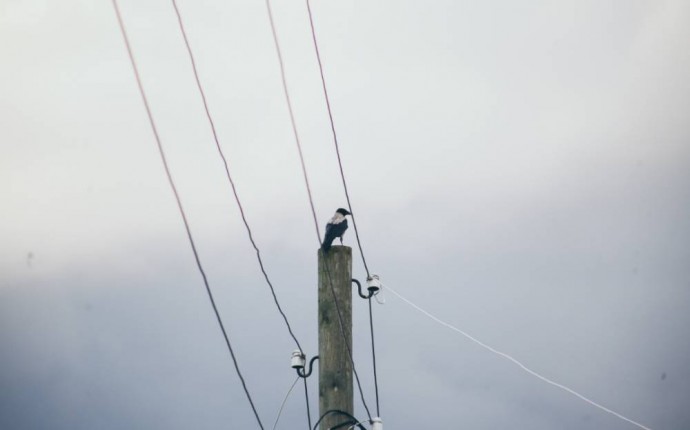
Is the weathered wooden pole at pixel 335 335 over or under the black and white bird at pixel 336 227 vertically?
under

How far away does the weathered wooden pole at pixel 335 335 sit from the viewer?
222 inches

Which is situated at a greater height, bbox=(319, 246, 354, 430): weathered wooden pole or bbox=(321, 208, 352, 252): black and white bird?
bbox=(321, 208, 352, 252): black and white bird

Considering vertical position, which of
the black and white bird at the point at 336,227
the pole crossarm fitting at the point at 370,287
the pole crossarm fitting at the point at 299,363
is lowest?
the pole crossarm fitting at the point at 299,363

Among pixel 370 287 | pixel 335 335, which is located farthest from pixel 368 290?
pixel 335 335

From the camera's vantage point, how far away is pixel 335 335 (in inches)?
227

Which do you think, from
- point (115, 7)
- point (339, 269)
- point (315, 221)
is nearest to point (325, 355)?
point (339, 269)

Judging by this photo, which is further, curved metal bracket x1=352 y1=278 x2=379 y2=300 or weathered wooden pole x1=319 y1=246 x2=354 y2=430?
curved metal bracket x1=352 y1=278 x2=379 y2=300

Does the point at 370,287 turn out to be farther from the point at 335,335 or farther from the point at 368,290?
the point at 335,335

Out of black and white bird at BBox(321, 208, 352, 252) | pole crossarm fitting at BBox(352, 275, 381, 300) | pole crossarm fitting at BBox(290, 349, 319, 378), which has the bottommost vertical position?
pole crossarm fitting at BBox(290, 349, 319, 378)

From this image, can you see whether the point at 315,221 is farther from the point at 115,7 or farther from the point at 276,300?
the point at 115,7

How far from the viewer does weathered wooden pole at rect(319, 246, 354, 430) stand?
565cm

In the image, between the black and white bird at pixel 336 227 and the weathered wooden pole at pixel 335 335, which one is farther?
the black and white bird at pixel 336 227

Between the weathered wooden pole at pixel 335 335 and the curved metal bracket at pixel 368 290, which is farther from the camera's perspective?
the curved metal bracket at pixel 368 290

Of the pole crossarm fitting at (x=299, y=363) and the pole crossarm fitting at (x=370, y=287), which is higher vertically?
the pole crossarm fitting at (x=370, y=287)
